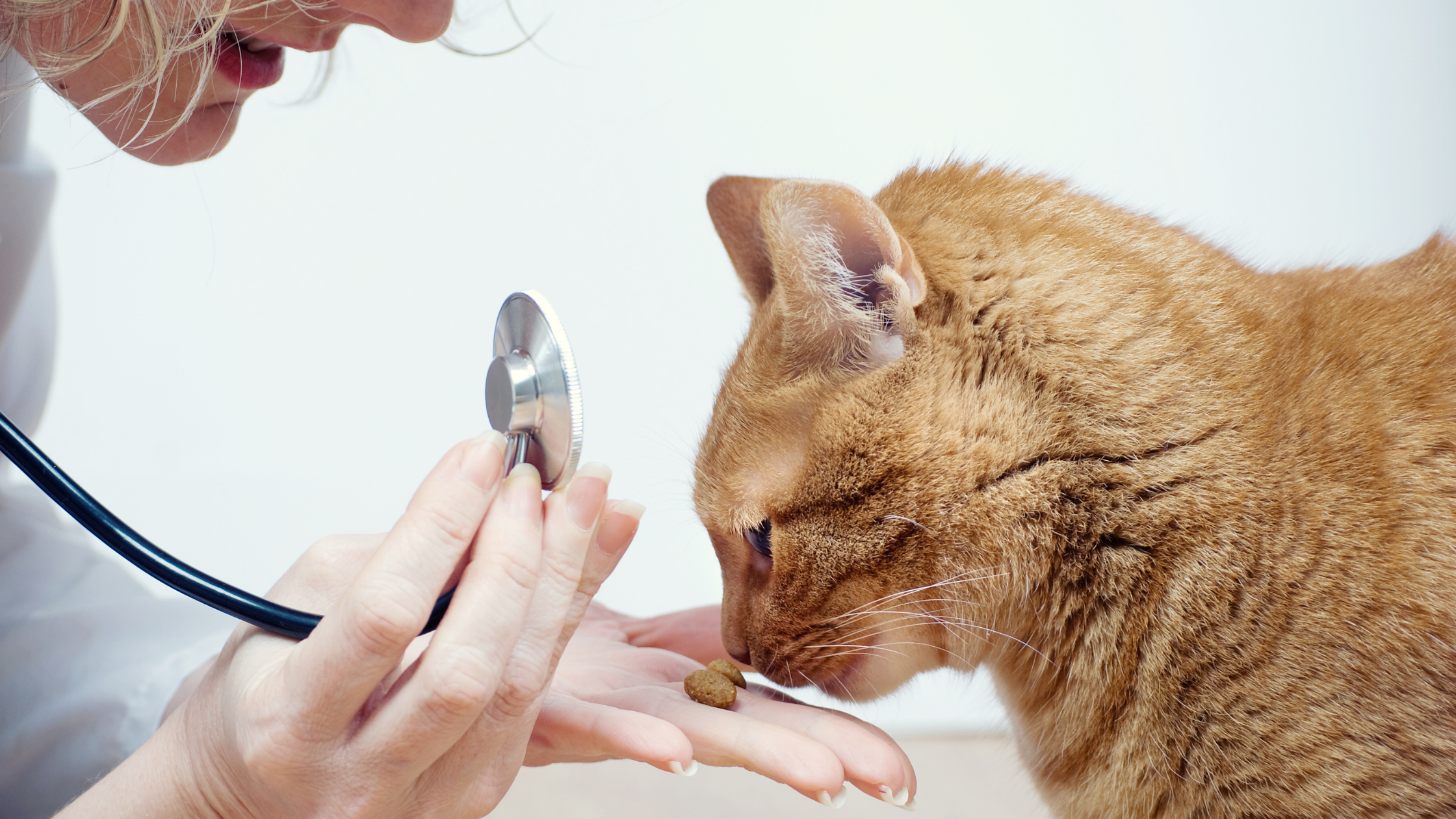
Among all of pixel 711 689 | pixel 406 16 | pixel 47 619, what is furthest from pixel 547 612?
pixel 47 619

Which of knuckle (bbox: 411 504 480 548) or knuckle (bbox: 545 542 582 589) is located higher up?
knuckle (bbox: 411 504 480 548)

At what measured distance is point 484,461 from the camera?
29.6 inches

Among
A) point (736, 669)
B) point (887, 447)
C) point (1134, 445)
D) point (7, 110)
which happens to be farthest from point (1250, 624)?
point (7, 110)

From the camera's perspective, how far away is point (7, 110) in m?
1.49

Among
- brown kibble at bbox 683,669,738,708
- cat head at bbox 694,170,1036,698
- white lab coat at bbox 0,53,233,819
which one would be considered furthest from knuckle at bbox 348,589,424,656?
white lab coat at bbox 0,53,233,819

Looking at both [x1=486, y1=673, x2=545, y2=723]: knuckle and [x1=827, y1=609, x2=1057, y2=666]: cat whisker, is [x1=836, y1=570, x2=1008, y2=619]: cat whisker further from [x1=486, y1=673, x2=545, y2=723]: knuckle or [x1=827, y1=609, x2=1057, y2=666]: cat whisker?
[x1=486, y1=673, x2=545, y2=723]: knuckle

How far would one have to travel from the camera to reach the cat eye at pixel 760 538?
1.10 m

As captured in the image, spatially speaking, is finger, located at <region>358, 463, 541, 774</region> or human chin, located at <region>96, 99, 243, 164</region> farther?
human chin, located at <region>96, 99, 243, 164</region>

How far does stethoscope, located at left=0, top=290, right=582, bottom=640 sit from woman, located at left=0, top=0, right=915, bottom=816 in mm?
27

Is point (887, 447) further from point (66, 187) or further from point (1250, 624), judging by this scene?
point (66, 187)

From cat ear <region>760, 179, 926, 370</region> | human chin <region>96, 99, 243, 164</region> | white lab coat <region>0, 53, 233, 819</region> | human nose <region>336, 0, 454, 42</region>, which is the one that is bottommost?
white lab coat <region>0, 53, 233, 819</region>

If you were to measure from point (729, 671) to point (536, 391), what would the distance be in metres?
0.47

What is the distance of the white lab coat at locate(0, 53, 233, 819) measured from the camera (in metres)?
1.34

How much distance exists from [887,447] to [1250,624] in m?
0.37
